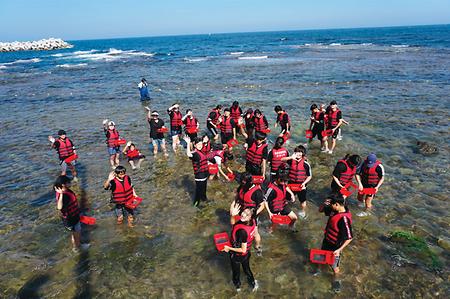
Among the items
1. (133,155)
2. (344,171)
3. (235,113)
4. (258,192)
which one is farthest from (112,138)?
(344,171)

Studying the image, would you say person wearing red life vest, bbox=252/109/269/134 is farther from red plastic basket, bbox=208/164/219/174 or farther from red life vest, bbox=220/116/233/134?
red plastic basket, bbox=208/164/219/174

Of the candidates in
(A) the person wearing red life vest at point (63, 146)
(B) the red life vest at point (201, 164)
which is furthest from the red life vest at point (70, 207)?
(A) the person wearing red life vest at point (63, 146)

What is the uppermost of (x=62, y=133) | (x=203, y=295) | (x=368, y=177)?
(x=62, y=133)

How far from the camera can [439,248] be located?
767cm

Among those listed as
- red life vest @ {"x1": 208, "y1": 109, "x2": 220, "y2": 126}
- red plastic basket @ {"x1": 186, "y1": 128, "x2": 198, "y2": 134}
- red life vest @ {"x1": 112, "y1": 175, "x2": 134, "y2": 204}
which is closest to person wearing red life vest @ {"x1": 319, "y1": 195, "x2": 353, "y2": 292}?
red life vest @ {"x1": 112, "y1": 175, "x2": 134, "y2": 204}

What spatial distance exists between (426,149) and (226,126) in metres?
8.53

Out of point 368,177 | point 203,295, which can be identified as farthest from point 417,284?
point 203,295

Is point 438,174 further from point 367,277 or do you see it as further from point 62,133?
point 62,133

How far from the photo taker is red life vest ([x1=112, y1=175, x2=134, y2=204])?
7.89 m

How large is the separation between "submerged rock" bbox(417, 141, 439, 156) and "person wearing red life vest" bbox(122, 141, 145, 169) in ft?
38.6

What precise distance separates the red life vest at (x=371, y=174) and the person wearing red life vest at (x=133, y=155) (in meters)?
8.32

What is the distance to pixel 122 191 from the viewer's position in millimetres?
7977

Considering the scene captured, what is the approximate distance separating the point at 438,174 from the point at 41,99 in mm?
30317

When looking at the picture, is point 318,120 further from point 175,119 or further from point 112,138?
point 112,138
